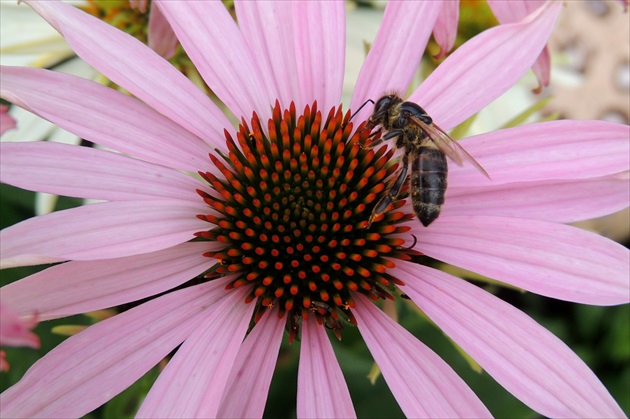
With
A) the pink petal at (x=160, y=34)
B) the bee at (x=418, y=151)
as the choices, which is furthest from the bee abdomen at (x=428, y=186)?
the pink petal at (x=160, y=34)

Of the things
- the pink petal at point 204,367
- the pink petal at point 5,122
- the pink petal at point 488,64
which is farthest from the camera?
the pink petal at point 488,64

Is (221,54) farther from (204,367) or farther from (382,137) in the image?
(204,367)

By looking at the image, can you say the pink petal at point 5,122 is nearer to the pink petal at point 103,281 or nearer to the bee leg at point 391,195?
the pink petal at point 103,281

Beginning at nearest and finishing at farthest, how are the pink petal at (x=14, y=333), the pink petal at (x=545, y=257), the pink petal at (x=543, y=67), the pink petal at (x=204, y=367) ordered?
1. the pink petal at (x=14, y=333)
2. the pink petal at (x=204, y=367)
3. the pink petal at (x=545, y=257)
4. the pink petal at (x=543, y=67)

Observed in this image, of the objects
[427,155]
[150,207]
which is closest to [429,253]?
[427,155]

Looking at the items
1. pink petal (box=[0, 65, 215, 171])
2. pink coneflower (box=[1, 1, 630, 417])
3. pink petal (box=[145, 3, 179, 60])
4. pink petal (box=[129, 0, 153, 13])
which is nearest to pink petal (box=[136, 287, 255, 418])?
pink coneflower (box=[1, 1, 630, 417])
